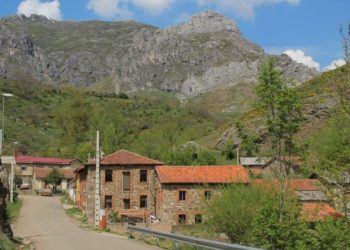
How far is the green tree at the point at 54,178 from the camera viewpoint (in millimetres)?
87250

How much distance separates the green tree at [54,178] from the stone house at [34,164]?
716cm

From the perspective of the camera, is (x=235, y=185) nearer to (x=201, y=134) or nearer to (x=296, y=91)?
(x=296, y=91)

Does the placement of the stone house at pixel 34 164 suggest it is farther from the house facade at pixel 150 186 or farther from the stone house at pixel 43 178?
the house facade at pixel 150 186

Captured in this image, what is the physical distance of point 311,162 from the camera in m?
20.5

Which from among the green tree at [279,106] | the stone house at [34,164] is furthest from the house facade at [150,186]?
the stone house at [34,164]

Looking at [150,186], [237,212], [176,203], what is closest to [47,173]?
[150,186]

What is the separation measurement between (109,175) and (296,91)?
2906 centimetres

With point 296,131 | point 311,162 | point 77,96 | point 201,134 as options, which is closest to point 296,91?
point 296,131

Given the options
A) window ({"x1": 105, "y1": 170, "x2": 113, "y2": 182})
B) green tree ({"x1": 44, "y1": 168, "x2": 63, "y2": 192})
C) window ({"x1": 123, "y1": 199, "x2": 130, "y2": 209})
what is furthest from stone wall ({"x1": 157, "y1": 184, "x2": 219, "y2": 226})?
green tree ({"x1": 44, "y1": 168, "x2": 63, "y2": 192})

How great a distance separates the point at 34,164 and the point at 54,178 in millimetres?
10775

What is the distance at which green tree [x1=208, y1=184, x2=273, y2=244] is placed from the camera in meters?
29.1

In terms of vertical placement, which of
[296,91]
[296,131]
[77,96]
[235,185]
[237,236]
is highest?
[77,96]

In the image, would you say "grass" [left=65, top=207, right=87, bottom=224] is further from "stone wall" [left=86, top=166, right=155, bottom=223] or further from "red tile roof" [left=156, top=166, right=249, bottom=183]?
"red tile roof" [left=156, top=166, right=249, bottom=183]

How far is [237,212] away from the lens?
2928 cm
